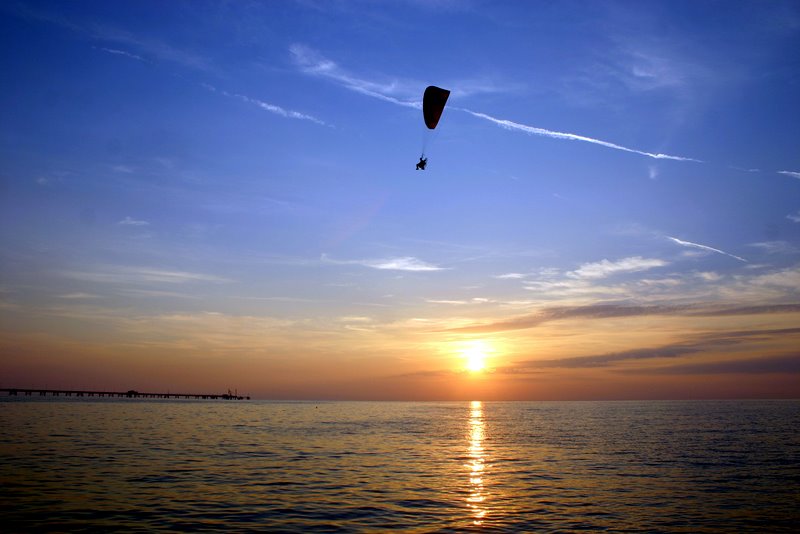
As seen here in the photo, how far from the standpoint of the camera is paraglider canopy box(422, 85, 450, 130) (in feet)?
158

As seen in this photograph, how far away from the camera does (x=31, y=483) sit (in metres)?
26.9

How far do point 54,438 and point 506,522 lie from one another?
46.5m

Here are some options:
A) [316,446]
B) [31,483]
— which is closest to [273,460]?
[316,446]

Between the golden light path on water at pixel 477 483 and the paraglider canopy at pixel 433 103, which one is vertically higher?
the paraglider canopy at pixel 433 103

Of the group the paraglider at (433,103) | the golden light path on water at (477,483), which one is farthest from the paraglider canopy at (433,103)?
the golden light path on water at (477,483)

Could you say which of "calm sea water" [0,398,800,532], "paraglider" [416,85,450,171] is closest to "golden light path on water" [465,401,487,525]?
"calm sea water" [0,398,800,532]

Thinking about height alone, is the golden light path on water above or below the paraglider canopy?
below

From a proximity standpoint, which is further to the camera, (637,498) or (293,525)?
(637,498)

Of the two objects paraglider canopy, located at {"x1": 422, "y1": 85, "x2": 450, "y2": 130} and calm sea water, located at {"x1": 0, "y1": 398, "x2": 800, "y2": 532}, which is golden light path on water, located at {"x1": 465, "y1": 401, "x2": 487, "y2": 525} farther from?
paraglider canopy, located at {"x1": 422, "y1": 85, "x2": 450, "y2": 130}

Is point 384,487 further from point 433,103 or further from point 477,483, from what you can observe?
point 433,103

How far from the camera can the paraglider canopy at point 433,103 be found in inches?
1901

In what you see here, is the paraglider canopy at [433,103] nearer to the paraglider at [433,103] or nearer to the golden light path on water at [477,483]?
the paraglider at [433,103]

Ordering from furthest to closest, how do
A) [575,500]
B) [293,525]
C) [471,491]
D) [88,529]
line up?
[471,491] → [575,500] → [293,525] → [88,529]

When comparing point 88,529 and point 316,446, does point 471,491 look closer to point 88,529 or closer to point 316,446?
point 88,529
